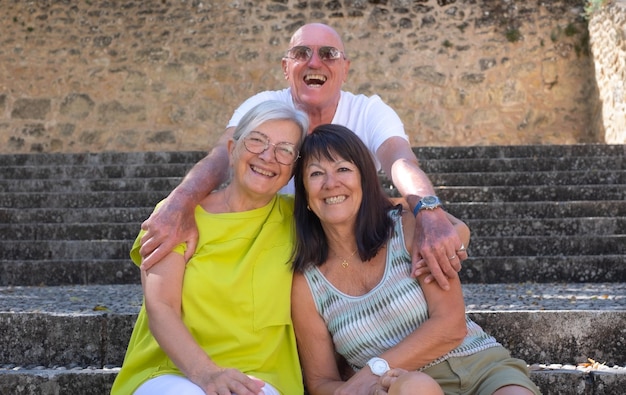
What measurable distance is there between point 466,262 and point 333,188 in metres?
2.22

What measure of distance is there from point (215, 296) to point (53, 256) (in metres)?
3.00

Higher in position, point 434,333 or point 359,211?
point 359,211

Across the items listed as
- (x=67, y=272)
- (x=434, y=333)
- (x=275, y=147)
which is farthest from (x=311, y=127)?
(x=67, y=272)

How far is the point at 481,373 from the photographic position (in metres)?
2.19

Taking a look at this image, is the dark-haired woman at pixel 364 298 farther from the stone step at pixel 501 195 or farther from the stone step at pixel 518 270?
the stone step at pixel 501 195

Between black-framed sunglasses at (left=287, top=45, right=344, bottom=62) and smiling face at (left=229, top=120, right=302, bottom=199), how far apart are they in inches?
26.2

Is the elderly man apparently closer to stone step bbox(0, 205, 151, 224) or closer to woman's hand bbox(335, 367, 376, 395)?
woman's hand bbox(335, 367, 376, 395)

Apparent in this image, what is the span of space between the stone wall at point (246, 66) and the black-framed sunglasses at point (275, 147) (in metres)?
8.04

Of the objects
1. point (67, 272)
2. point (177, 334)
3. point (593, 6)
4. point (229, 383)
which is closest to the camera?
point (229, 383)

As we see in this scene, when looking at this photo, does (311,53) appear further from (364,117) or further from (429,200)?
(429,200)

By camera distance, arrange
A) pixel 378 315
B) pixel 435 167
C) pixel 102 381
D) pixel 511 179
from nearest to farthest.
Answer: pixel 378 315
pixel 102 381
pixel 511 179
pixel 435 167

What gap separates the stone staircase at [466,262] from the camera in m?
2.85

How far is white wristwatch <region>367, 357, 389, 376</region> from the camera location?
212 cm

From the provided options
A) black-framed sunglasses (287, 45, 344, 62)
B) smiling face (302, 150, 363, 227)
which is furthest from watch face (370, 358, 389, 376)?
black-framed sunglasses (287, 45, 344, 62)
